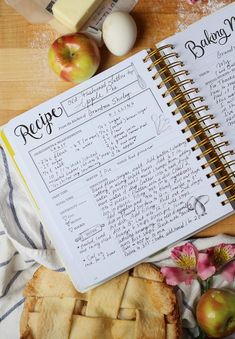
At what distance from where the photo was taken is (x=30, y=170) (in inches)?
33.4

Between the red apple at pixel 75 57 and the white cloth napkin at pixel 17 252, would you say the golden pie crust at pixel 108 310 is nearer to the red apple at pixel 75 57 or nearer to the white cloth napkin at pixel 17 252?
the white cloth napkin at pixel 17 252

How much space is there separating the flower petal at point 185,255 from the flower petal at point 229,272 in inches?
2.0

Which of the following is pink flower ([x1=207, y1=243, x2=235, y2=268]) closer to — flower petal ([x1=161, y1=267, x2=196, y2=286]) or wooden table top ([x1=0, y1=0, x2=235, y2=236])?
flower petal ([x1=161, y1=267, x2=196, y2=286])

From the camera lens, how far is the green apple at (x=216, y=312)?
2.74 feet

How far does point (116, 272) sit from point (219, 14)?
0.43 metres

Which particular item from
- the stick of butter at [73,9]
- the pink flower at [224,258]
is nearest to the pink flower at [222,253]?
the pink flower at [224,258]

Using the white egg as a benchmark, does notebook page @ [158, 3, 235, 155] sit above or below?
below

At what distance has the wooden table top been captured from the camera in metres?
0.88

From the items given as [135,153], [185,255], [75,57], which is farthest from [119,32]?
[185,255]

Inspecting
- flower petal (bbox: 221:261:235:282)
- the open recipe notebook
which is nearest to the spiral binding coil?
the open recipe notebook

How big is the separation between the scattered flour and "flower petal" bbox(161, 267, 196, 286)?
0.38m

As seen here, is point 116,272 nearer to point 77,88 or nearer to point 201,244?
point 201,244

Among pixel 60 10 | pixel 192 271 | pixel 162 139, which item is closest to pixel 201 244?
pixel 192 271

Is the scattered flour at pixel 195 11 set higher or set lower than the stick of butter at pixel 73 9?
lower
